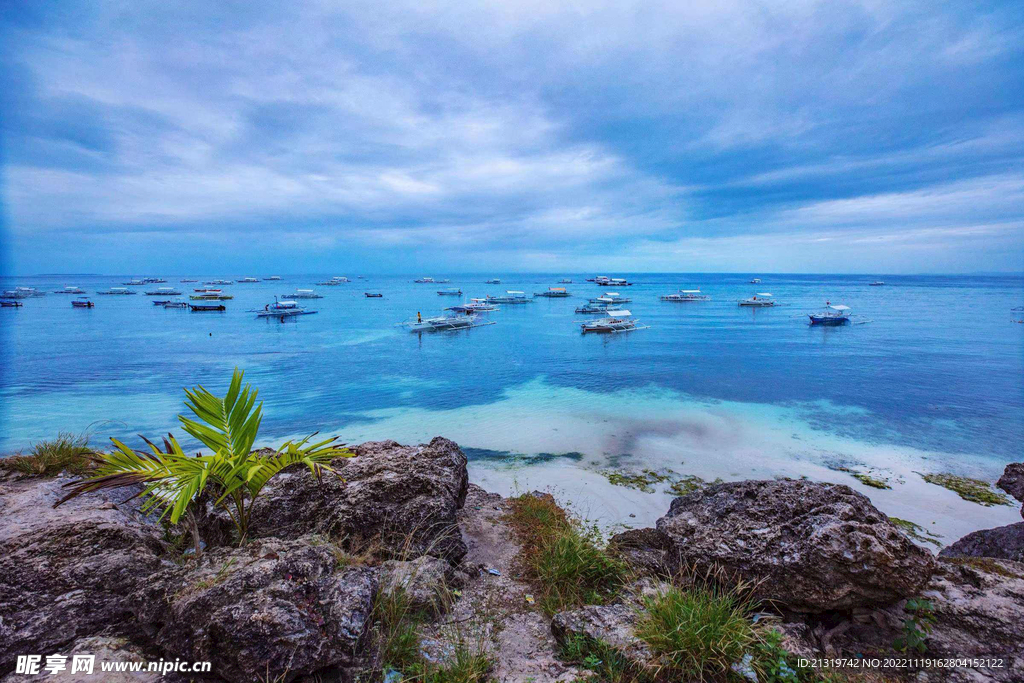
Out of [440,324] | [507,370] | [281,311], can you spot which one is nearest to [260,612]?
[507,370]

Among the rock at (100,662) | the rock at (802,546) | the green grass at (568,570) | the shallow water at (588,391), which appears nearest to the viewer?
the rock at (100,662)

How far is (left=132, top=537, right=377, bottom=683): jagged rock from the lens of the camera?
10.6 ft

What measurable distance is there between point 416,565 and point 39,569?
3236 millimetres

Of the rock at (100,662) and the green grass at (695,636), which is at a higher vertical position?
the rock at (100,662)

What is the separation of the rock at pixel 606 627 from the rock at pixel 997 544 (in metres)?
5.16

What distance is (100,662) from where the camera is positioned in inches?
126

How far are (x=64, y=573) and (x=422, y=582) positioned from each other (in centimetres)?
309

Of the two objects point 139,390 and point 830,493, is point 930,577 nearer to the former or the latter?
point 830,493

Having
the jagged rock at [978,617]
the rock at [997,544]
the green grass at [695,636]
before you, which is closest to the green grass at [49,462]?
the green grass at [695,636]

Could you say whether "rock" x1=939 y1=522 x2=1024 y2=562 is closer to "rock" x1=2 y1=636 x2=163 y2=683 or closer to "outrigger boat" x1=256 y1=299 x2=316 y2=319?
"rock" x1=2 y1=636 x2=163 y2=683

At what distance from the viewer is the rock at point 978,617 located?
146 inches

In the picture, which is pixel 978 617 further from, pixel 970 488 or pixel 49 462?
pixel 49 462

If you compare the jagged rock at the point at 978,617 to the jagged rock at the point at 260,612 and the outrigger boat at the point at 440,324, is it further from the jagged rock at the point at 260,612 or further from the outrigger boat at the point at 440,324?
the outrigger boat at the point at 440,324

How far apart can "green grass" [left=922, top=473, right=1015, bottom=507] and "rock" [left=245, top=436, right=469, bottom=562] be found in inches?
515
